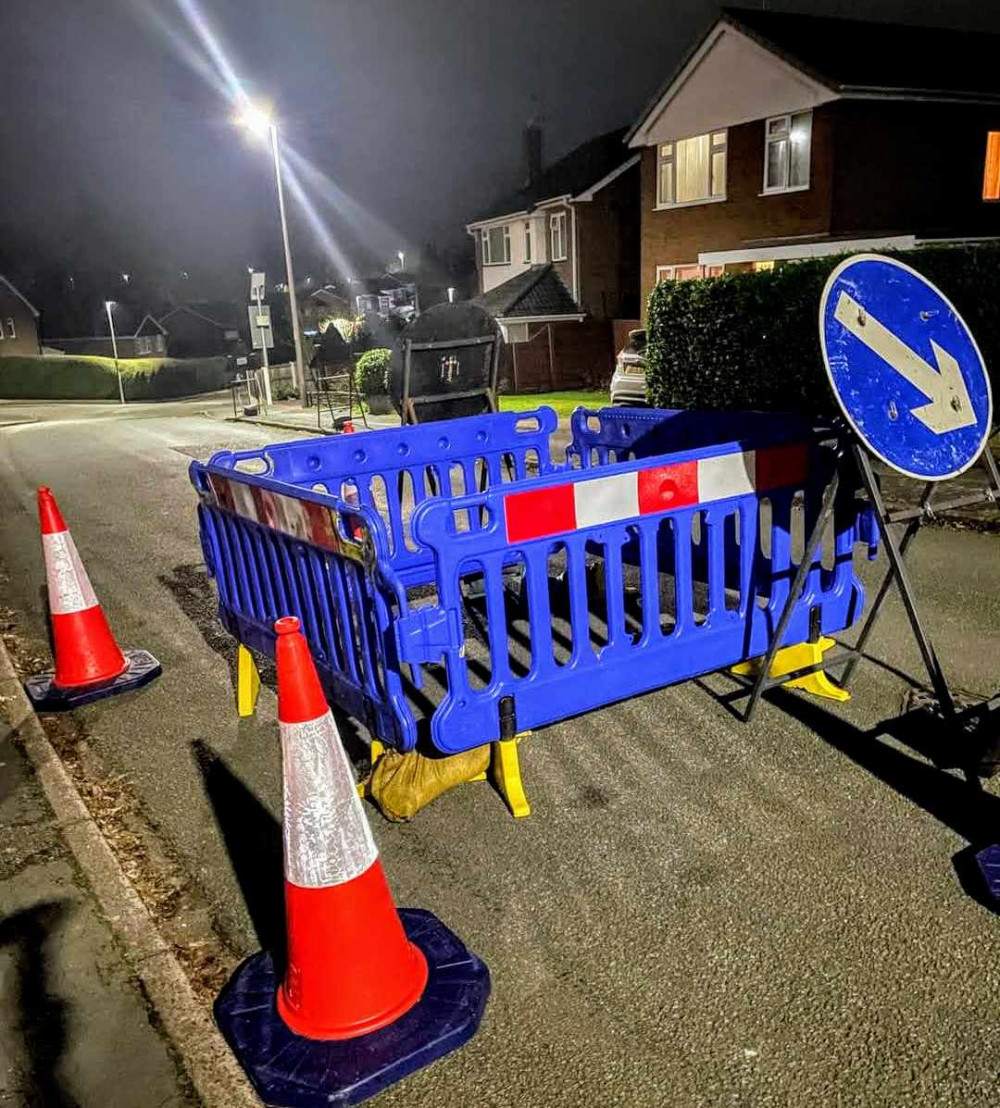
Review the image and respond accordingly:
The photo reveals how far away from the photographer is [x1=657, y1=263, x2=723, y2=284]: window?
24331 millimetres

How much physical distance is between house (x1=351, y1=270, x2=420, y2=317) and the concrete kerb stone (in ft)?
229

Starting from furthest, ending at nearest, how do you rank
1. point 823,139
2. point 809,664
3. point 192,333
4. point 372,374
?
1. point 192,333
2. point 372,374
3. point 823,139
4. point 809,664

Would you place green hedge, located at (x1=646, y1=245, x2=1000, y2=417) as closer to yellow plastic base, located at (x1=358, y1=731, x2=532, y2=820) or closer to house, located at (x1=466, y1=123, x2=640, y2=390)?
yellow plastic base, located at (x1=358, y1=731, x2=532, y2=820)

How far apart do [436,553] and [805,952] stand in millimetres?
1777

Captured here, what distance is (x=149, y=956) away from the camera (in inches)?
117

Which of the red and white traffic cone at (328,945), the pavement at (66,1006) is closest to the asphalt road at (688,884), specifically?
the red and white traffic cone at (328,945)

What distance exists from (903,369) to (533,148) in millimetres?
42243

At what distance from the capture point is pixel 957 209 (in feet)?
73.7

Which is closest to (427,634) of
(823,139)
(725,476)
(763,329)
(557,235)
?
(725,476)

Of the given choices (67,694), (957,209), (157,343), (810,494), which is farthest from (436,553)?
(157,343)

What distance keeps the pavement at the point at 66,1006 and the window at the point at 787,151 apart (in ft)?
A: 73.6

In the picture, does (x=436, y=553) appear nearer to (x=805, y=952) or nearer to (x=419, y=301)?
(x=805, y=952)

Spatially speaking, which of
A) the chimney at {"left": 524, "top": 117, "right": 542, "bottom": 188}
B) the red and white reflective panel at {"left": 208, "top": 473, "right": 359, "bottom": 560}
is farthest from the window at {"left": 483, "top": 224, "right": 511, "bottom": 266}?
the red and white reflective panel at {"left": 208, "top": 473, "right": 359, "bottom": 560}

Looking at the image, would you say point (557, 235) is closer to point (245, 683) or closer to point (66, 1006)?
point (245, 683)
